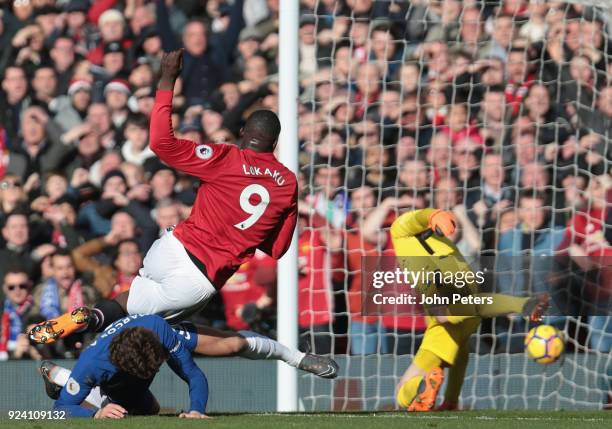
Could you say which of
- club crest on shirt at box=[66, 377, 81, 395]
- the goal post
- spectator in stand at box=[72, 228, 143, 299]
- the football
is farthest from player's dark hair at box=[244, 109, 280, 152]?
spectator in stand at box=[72, 228, 143, 299]

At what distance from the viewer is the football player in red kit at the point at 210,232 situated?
6793mm

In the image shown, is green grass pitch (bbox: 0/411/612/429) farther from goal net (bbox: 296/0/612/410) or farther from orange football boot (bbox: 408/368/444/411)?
goal net (bbox: 296/0/612/410)

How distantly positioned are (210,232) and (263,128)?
0.66 metres

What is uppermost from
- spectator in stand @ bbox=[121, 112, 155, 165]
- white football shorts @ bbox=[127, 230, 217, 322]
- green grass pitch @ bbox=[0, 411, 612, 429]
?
spectator in stand @ bbox=[121, 112, 155, 165]

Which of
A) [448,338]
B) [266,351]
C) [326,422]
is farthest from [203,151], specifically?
[448,338]

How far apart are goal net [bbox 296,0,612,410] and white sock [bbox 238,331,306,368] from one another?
8.77ft

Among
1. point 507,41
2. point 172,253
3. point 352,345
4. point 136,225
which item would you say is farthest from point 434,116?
point 172,253

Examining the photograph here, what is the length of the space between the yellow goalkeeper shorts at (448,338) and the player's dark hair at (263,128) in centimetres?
244

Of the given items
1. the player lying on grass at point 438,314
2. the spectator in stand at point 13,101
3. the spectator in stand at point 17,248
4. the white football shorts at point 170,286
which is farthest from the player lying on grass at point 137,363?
the spectator in stand at point 13,101

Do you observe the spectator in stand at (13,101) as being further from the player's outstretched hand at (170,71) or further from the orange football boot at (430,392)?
the player's outstretched hand at (170,71)

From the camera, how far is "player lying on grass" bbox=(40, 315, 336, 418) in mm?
6145

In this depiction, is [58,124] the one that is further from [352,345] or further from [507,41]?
[507,41]

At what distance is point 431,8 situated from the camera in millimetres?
10352

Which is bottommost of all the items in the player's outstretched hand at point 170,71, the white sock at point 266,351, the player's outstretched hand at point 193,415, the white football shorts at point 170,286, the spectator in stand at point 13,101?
the player's outstretched hand at point 193,415
